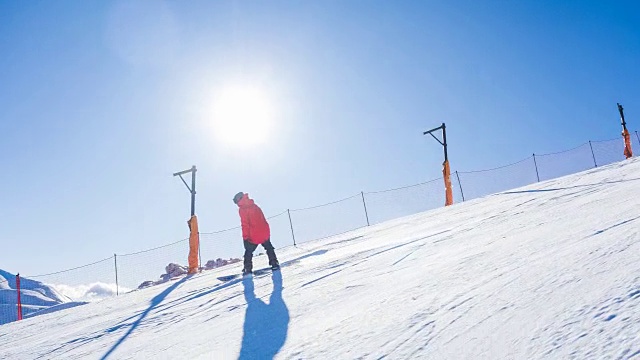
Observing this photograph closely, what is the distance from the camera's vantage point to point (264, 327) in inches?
135

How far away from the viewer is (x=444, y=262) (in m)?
4.19

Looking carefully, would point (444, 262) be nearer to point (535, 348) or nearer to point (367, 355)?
point (367, 355)

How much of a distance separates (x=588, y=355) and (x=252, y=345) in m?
2.17

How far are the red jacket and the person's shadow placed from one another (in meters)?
3.42

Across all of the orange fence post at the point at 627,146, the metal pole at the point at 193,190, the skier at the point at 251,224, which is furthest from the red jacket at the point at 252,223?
the orange fence post at the point at 627,146

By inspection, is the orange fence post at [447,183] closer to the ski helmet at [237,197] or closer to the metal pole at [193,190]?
the metal pole at [193,190]

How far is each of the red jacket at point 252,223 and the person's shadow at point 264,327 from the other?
135 inches

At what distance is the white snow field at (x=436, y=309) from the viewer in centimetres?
194

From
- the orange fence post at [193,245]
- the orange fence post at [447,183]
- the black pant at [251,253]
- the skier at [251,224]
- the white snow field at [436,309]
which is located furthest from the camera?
the orange fence post at [447,183]

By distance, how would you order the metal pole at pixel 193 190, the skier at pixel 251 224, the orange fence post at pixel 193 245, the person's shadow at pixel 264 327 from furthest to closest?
the metal pole at pixel 193 190, the orange fence post at pixel 193 245, the skier at pixel 251 224, the person's shadow at pixel 264 327

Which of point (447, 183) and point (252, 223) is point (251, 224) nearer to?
point (252, 223)

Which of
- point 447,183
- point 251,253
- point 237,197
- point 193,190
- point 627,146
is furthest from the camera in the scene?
point 627,146

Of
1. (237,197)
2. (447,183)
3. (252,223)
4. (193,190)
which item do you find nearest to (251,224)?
(252,223)

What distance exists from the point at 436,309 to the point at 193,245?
1249 centimetres
